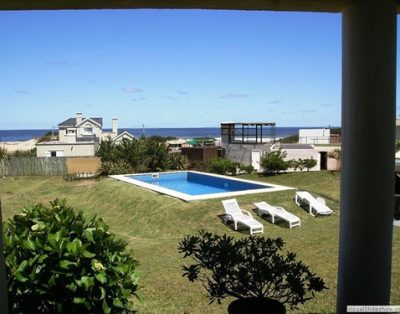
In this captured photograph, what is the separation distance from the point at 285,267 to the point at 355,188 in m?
0.95

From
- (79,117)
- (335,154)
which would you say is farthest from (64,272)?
(79,117)

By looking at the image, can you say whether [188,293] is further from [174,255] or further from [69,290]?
[69,290]

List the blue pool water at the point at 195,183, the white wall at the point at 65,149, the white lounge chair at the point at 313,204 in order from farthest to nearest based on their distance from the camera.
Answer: the white wall at the point at 65,149, the blue pool water at the point at 195,183, the white lounge chair at the point at 313,204

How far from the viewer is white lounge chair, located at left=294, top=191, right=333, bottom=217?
1109 centimetres

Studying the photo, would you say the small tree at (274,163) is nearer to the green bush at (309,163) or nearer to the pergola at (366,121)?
the green bush at (309,163)

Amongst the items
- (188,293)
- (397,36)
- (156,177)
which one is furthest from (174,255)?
(156,177)

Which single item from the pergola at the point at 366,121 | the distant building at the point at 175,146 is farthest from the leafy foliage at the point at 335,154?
the pergola at the point at 366,121

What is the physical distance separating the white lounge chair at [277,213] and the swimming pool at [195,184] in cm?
170

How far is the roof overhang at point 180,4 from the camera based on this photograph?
7.56ft

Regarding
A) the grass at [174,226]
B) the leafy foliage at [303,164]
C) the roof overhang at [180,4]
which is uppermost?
the roof overhang at [180,4]

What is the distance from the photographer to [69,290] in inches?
114

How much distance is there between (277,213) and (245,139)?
14.3 meters

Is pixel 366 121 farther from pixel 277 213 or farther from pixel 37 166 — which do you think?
pixel 37 166

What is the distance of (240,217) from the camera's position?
1002 cm
